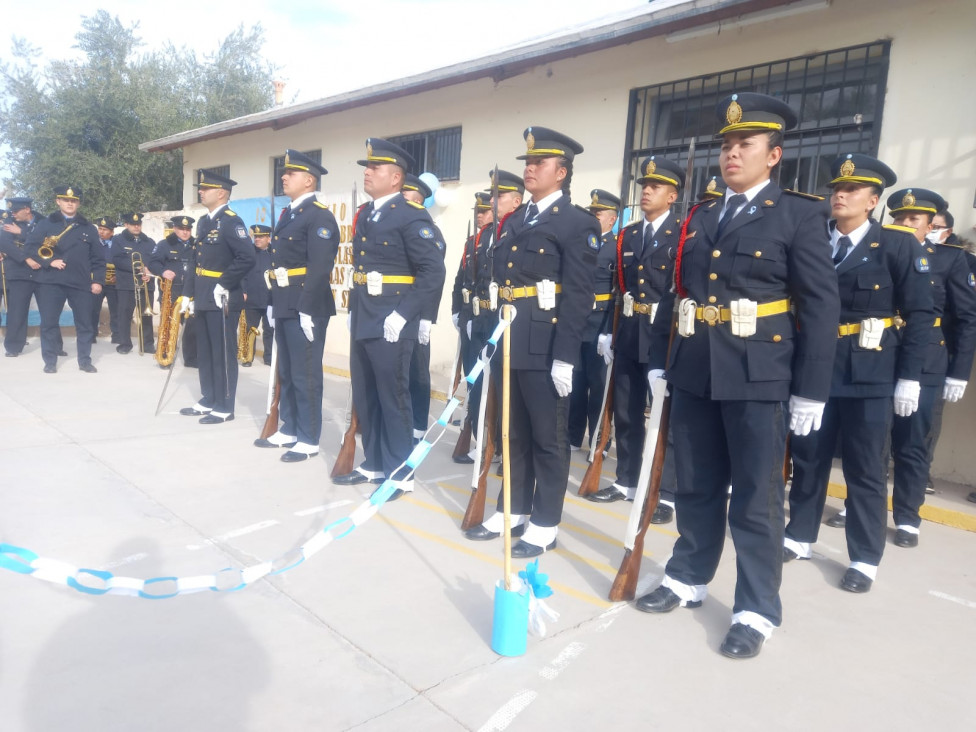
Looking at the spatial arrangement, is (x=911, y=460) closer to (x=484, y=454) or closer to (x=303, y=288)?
(x=484, y=454)

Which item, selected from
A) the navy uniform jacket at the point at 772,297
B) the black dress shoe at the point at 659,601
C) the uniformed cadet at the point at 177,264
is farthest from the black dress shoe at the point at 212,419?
the navy uniform jacket at the point at 772,297

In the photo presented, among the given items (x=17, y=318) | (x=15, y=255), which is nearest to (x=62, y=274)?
(x=15, y=255)

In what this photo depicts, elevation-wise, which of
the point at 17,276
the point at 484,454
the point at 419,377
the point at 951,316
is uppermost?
the point at 951,316

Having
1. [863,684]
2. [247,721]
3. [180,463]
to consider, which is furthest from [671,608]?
[180,463]

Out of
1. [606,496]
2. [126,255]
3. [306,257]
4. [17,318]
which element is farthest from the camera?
[126,255]

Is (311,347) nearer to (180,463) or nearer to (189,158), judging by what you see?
(180,463)

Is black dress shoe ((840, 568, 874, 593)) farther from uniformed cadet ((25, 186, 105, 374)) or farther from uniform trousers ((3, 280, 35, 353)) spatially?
uniform trousers ((3, 280, 35, 353))

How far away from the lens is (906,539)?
441 centimetres

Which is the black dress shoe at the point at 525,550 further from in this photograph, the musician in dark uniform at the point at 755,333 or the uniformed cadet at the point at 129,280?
the uniformed cadet at the point at 129,280

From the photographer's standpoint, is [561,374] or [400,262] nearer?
[561,374]

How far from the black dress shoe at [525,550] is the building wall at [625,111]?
3886mm

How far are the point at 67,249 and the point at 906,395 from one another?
363 inches

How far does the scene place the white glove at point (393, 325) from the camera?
454 cm

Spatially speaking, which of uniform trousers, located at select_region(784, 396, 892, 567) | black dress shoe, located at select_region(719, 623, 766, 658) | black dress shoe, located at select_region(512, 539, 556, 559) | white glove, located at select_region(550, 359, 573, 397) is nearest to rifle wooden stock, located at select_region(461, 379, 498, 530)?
black dress shoe, located at select_region(512, 539, 556, 559)
